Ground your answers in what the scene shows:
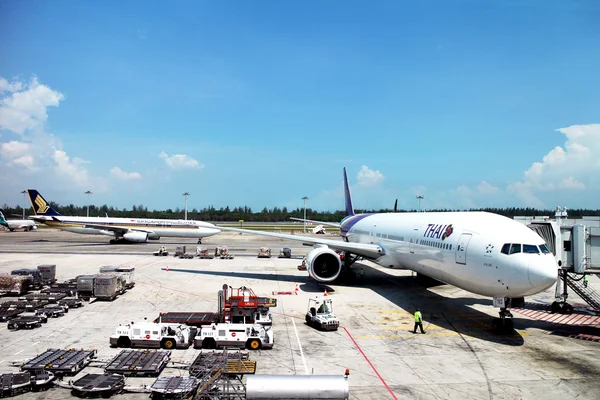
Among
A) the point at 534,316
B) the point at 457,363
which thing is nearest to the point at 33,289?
the point at 457,363

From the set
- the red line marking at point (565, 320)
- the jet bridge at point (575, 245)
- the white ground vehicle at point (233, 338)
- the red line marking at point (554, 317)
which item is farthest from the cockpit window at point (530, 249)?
the white ground vehicle at point (233, 338)

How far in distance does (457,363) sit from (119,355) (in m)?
12.1

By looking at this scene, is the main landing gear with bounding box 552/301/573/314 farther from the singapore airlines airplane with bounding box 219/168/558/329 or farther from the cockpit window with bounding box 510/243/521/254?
the cockpit window with bounding box 510/243/521/254

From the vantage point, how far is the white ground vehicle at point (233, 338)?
15.9 m

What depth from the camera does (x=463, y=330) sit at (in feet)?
62.2

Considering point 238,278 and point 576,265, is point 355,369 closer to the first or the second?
point 576,265

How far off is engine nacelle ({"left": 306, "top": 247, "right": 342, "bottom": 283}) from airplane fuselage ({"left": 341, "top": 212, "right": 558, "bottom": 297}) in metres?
4.18

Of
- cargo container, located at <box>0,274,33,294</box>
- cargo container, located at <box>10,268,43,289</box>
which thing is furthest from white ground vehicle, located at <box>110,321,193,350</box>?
cargo container, located at <box>10,268,43,289</box>

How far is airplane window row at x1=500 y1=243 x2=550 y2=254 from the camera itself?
16.3 m

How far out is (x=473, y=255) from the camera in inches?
709

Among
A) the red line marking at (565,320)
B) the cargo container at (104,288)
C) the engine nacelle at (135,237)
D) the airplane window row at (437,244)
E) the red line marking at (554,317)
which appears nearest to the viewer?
the airplane window row at (437,244)

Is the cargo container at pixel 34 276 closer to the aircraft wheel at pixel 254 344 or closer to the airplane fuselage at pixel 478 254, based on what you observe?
the aircraft wheel at pixel 254 344

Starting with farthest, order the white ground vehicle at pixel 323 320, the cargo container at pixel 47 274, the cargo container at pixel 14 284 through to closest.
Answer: the cargo container at pixel 47 274, the cargo container at pixel 14 284, the white ground vehicle at pixel 323 320

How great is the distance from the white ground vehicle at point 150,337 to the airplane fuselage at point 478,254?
1257 centimetres
